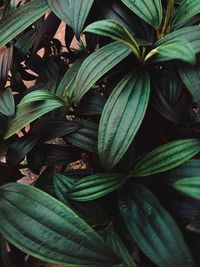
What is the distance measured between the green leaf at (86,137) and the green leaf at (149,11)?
0.22m

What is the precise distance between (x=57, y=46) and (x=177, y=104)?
21.0 inches

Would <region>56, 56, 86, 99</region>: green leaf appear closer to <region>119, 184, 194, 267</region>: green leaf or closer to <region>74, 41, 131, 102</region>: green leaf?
<region>74, 41, 131, 102</region>: green leaf

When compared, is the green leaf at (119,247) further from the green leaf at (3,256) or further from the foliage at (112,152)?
the green leaf at (3,256)

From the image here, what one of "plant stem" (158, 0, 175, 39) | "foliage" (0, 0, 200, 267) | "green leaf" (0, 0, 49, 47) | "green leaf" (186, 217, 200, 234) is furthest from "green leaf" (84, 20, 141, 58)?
"green leaf" (186, 217, 200, 234)

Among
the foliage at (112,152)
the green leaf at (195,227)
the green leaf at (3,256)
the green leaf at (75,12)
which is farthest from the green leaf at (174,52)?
the green leaf at (3,256)

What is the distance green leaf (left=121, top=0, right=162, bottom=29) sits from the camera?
0.71 meters

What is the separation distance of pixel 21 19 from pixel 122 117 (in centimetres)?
35

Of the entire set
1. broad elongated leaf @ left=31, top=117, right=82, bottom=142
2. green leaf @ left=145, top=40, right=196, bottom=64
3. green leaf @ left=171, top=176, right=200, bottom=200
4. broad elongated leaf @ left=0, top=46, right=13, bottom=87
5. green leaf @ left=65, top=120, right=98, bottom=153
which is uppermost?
broad elongated leaf @ left=0, top=46, right=13, bottom=87

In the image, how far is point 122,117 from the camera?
669mm

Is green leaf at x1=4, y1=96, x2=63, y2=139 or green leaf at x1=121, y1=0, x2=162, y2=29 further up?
green leaf at x1=121, y1=0, x2=162, y2=29

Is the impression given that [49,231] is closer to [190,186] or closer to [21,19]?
[190,186]

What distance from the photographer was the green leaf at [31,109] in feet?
2.37

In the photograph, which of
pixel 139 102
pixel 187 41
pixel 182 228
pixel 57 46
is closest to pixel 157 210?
pixel 182 228

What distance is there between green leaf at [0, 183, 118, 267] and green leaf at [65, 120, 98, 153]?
14cm
